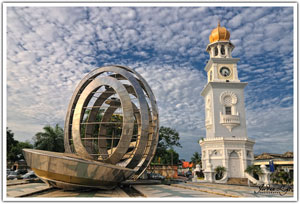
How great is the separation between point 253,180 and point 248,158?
3966 millimetres

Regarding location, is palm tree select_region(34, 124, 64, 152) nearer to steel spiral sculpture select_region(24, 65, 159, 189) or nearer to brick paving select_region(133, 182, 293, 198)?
steel spiral sculpture select_region(24, 65, 159, 189)

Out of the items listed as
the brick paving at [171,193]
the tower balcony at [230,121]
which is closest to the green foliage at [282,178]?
the tower balcony at [230,121]

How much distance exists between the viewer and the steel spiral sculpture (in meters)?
13.6

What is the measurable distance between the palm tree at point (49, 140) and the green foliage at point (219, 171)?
22.9 metres

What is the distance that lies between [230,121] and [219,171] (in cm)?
672

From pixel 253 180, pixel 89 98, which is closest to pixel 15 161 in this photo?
pixel 89 98

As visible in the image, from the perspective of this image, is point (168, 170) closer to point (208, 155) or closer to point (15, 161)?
point (208, 155)

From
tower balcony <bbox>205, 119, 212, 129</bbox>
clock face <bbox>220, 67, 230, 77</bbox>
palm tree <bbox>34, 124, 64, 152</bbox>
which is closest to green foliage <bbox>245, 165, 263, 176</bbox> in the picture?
tower balcony <bbox>205, 119, 212, 129</bbox>

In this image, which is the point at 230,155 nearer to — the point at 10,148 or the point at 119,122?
the point at 119,122

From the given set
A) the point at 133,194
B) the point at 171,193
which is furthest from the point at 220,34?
the point at 133,194

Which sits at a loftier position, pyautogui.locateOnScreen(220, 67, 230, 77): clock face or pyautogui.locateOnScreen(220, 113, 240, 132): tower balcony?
pyautogui.locateOnScreen(220, 67, 230, 77): clock face

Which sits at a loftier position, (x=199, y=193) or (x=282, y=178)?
(x=282, y=178)

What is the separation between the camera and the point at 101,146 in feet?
72.3

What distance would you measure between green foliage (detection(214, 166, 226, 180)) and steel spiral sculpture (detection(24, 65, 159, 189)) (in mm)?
12284
